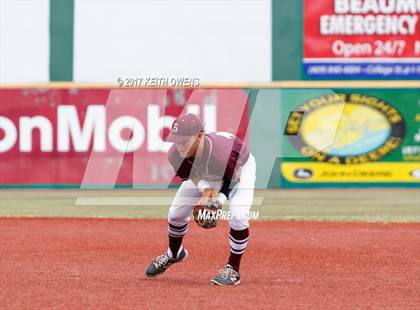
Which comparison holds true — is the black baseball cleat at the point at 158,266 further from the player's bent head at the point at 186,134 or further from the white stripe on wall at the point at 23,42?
the white stripe on wall at the point at 23,42

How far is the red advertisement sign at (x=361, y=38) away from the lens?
2403 centimetres

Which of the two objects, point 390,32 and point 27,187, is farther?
point 390,32

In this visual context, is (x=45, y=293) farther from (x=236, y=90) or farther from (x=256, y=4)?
(x=256, y=4)

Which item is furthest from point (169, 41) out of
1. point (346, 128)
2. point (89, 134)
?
point (346, 128)

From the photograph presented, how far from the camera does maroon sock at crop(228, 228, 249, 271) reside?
902 centimetres

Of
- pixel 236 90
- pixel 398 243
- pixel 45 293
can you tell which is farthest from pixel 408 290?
pixel 236 90

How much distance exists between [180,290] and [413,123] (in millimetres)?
15340

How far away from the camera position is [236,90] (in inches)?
898

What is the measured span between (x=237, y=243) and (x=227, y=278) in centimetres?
33

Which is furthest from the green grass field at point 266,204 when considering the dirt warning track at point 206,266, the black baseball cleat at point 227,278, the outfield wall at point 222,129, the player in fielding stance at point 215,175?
the black baseball cleat at point 227,278

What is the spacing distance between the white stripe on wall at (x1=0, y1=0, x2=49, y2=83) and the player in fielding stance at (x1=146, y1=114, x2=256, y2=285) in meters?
16.0

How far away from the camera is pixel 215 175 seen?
353 inches

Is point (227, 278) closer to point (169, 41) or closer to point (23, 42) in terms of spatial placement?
point (169, 41)
